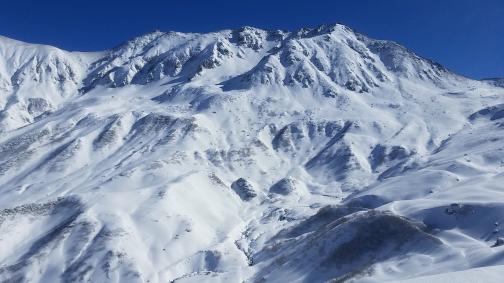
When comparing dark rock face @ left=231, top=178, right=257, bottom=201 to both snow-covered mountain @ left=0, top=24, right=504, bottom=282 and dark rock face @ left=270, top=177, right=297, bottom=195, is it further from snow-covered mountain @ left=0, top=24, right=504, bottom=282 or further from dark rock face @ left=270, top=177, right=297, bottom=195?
dark rock face @ left=270, top=177, right=297, bottom=195

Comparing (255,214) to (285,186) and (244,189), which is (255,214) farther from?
(285,186)

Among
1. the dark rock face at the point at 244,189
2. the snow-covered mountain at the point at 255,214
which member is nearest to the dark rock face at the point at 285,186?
the snow-covered mountain at the point at 255,214

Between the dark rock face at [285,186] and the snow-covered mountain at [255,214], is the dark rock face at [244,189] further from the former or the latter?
the dark rock face at [285,186]

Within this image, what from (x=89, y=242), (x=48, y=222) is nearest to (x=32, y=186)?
(x=48, y=222)

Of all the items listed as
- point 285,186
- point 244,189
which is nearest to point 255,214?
point 244,189

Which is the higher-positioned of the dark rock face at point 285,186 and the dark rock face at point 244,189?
the dark rock face at point 285,186

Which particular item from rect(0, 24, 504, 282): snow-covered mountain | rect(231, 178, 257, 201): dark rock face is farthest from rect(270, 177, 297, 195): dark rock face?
rect(231, 178, 257, 201): dark rock face

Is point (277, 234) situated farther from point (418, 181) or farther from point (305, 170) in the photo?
point (305, 170)

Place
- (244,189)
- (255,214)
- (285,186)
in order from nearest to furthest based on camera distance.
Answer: (255,214) < (244,189) < (285,186)
